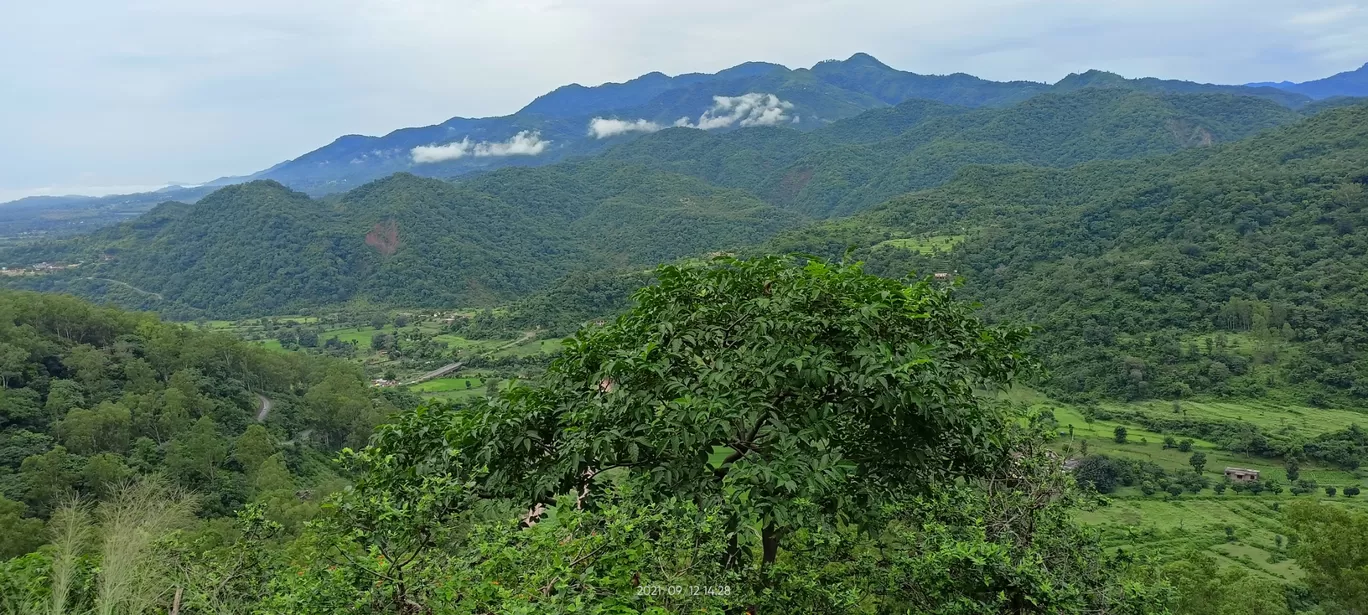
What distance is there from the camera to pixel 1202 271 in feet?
174

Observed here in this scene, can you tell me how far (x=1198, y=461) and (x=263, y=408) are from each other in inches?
2235

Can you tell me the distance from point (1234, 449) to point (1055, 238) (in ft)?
118

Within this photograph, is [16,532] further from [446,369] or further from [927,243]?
[927,243]

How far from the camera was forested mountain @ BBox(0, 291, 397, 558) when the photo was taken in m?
A: 25.0

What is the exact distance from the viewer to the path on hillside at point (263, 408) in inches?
1539

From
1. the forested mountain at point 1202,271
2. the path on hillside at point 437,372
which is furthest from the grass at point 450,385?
the forested mountain at point 1202,271

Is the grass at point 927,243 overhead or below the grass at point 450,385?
overhead

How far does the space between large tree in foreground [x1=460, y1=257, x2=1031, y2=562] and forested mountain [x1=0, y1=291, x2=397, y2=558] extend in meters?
22.0

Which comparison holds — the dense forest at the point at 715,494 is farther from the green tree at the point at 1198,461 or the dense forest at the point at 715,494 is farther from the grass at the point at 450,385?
the grass at the point at 450,385

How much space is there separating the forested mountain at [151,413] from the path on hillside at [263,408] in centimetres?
11

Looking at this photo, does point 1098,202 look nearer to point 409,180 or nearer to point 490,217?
point 490,217

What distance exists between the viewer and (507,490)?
183 inches

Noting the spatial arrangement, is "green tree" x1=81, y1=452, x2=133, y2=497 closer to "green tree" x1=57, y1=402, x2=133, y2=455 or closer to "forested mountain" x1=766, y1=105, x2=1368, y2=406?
"green tree" x1=57, y1=402, x2=133, y2=455

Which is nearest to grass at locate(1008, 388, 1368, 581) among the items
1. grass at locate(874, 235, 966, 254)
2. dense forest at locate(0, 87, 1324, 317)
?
grass at locate(874, 235, 966, 254)
